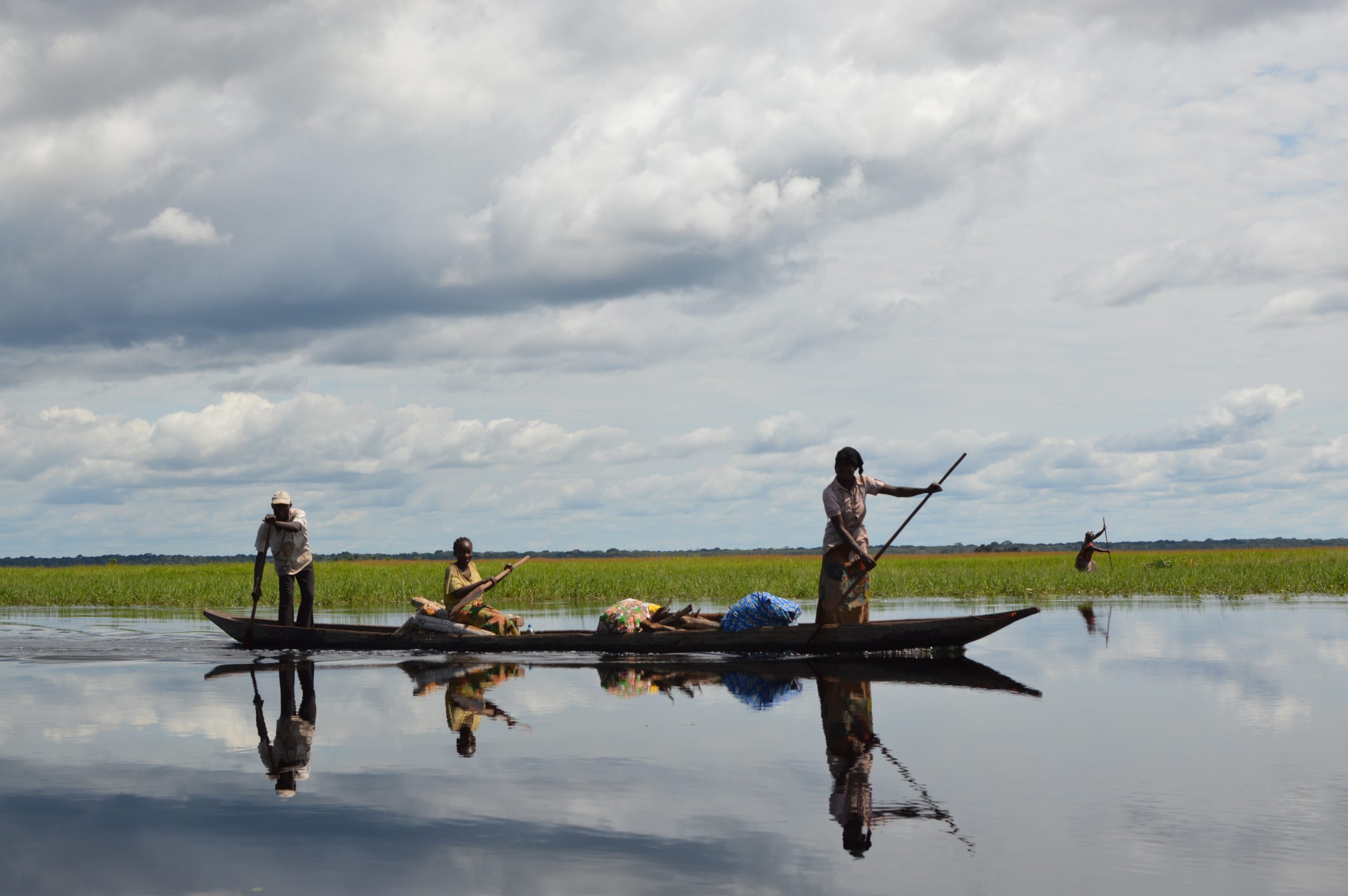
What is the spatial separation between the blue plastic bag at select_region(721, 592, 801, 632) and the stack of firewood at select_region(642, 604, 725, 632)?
24 cm

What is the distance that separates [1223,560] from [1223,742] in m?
33.3

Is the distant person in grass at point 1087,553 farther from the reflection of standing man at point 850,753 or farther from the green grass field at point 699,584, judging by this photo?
the reflection of standing man at point 850,753

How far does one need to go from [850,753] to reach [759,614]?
566 cm

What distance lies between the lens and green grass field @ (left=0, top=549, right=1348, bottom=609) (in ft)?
83.1

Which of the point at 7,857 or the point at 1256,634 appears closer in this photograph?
the point at 7,857

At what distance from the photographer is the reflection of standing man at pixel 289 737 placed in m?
6.91

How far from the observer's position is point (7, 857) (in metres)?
5.18

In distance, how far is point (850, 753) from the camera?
7348 mm

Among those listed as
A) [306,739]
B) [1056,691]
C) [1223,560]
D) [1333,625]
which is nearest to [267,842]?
[306,739]

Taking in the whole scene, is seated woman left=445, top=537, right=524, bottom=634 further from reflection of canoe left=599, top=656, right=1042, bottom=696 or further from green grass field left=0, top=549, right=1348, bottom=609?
green grass field left=0, top=549, right=1348, bottom=609

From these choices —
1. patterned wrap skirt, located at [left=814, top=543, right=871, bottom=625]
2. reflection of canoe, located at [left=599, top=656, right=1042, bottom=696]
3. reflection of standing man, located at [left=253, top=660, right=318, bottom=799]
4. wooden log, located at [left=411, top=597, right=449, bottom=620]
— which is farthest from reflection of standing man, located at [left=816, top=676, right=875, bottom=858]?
wooden log, located at [left=411, top=597, right=449, bottom=620]

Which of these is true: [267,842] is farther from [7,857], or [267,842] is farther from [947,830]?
[947,830]

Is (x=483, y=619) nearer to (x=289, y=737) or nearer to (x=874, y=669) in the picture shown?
(x=874, y=669)

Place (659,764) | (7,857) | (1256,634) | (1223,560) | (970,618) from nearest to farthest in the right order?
(7,857) < (659,764) < (970,618) < (1256,634) < (1223,560)
